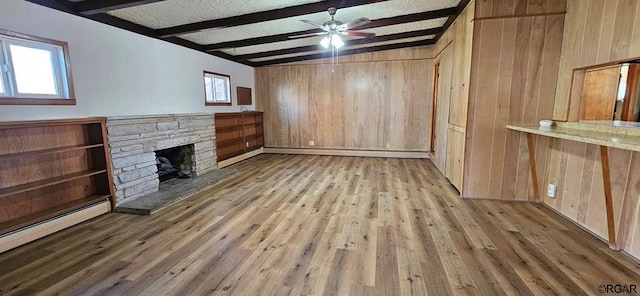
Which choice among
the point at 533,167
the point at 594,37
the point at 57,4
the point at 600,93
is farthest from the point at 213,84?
the point at 600,93

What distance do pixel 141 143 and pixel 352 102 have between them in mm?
4510

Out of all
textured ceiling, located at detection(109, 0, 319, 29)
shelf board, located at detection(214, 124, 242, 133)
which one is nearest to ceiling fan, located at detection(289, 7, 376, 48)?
textured ceiling, located at detection(109, 0, 319, 29)

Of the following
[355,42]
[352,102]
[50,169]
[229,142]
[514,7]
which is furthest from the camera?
[352,102]

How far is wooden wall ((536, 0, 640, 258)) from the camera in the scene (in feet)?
7.43

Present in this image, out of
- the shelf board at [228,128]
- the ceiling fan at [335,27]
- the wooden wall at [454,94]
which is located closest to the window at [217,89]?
the shelf board at [228,128]

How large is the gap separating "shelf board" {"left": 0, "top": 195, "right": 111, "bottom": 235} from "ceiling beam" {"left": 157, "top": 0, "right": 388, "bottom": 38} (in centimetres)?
242

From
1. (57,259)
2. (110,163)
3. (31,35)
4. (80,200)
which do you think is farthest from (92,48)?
(57,259)

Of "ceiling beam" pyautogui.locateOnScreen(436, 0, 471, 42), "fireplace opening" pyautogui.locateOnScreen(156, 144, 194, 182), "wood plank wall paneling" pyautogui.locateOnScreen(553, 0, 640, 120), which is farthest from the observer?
"fireplace opening" pyautogui.locateOnScreen(156, 144, 194, 182)

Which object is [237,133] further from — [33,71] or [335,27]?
[33,71]

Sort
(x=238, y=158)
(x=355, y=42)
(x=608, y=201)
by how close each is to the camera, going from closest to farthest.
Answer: (x=608, y=201), (x=355, y=42), (x=238, y=158)

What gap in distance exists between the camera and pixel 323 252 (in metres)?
2.40

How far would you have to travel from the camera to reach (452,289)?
190 cm

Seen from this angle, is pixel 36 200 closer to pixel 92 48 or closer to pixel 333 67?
pixel 92 48

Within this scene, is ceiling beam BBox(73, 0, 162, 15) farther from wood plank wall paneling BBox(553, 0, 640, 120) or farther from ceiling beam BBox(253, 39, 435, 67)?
wood plank wall paneling BBox(553, 0, 640, 120)
